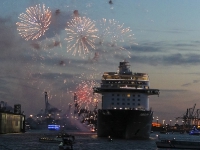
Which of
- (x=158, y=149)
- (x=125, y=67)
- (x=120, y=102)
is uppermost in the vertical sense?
(x=125, y=67)

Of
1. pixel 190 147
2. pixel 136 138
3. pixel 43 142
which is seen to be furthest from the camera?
pixel 136 138

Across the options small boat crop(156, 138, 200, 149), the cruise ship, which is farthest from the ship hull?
small boat crop(156, 138, 200, 149)

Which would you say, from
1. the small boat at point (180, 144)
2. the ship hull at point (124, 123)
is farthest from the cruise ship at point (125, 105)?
the small boat at point (180, 144)

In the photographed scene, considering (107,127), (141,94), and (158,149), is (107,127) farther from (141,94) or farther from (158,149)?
(158,149)

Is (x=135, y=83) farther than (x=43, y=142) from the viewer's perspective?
Yes

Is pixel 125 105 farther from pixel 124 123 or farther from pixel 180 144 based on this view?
pixel 180 144

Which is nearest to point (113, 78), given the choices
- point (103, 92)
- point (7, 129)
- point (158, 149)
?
point (103, 92)

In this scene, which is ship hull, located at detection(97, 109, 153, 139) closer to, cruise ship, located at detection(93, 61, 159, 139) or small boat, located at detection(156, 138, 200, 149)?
cruise ship, located at detection(93, 61, 159, 139)

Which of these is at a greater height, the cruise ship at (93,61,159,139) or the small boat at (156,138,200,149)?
the cruise ship at (93,61,159,139)
